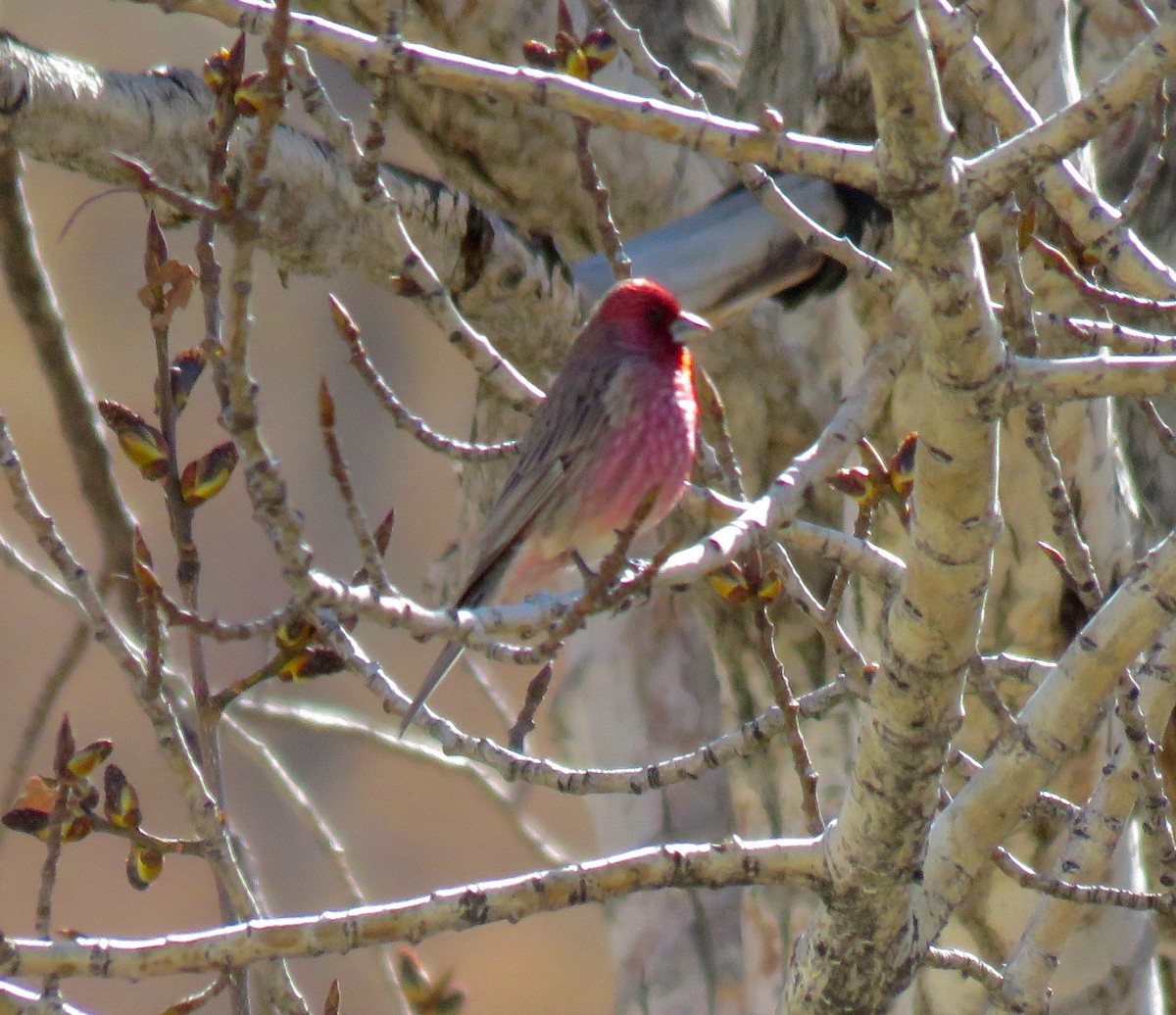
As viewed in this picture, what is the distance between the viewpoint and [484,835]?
33.8 ft

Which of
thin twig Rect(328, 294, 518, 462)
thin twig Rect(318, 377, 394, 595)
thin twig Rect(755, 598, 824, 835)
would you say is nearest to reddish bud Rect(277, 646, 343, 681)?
thin twig Rect(318, 377, 394, 595)

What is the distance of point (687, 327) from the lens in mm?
3330

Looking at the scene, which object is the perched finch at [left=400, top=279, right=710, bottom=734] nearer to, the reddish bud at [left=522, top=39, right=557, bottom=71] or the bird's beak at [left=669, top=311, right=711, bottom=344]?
the bird's beak at [left=669, top=311, right=711, bottom=344]

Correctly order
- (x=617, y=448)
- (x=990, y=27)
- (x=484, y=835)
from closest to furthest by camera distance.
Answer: (x=617, y=448)
(x=990, y=27)
(x=484, y=835)

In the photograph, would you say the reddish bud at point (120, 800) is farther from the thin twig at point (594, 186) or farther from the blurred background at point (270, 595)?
the blurred background at point (270, 595)

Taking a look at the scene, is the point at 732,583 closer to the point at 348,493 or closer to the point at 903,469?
the point at 903,469

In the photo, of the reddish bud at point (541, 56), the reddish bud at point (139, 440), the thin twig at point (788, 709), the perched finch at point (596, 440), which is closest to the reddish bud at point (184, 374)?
the reddish bud at point (139, 440)

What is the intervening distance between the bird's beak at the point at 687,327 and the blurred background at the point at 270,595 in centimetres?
605

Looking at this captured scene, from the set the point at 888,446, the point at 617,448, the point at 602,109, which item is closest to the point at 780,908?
the point at 888,446

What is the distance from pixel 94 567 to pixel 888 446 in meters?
6.70

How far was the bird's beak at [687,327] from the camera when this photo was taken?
332 centimetres

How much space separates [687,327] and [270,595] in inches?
271

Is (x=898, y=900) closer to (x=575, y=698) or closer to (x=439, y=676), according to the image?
(x=439, y=676)

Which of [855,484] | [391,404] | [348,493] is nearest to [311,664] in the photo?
[348,493]
